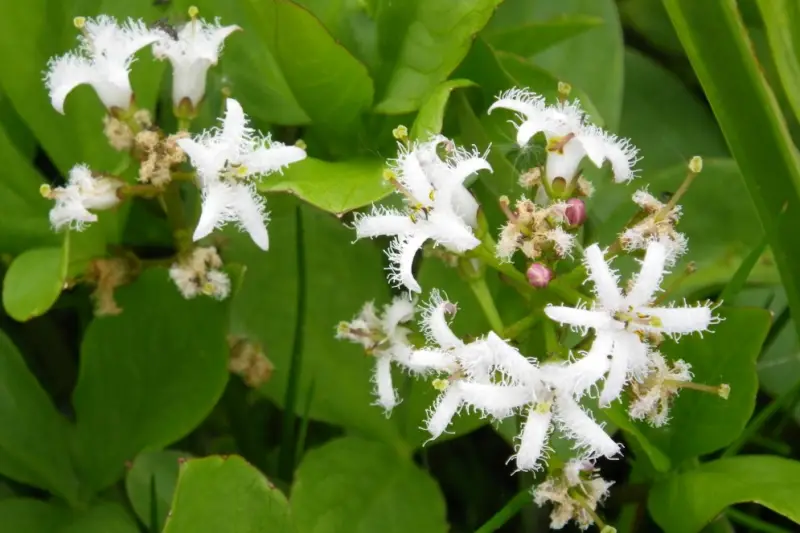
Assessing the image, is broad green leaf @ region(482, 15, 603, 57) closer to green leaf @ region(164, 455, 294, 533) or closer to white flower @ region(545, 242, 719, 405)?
white flower @ region(545, 242, 719, 405)

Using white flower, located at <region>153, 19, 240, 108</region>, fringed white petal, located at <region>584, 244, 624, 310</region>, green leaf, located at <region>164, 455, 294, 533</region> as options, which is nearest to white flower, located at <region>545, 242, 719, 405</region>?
fringed white petal, located at <region>584, 244, 624, 310</region>

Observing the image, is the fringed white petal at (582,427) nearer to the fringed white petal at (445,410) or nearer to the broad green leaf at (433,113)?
the fringed white petal at (445,410)

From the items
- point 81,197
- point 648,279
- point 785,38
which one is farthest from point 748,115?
point 81,197

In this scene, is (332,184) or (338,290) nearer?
(332,184)

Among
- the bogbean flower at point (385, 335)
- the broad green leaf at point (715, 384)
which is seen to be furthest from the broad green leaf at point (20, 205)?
the broad green leaf at point (715, 384)

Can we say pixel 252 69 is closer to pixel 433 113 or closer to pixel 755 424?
pixel 433 113

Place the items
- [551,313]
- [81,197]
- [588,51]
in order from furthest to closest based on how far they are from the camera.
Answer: [588,51], [81,197], [551,313]
